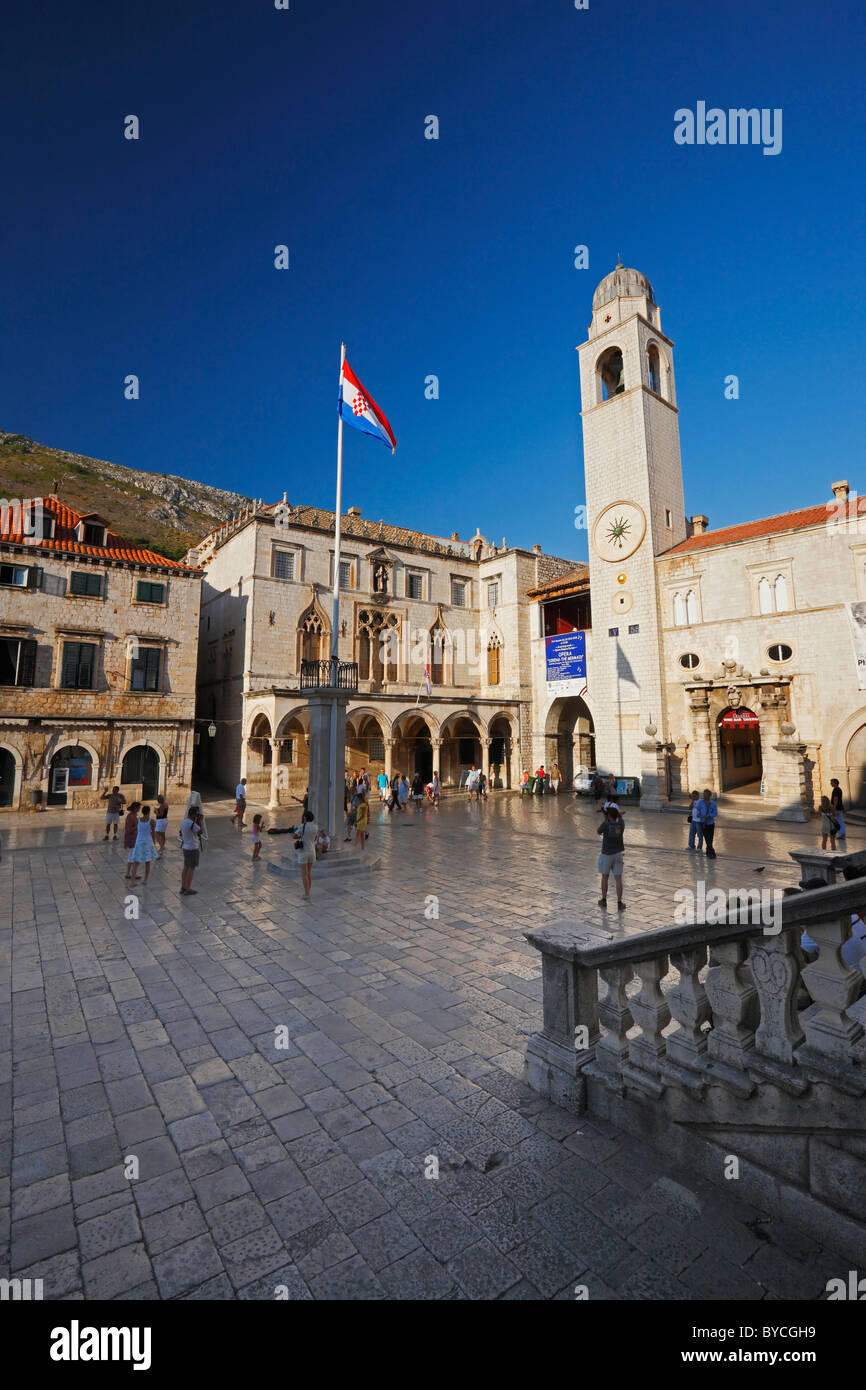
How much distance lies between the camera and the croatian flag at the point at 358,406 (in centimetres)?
1349

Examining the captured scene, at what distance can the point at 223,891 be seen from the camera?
1048cm

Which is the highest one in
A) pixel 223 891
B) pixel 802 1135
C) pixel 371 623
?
pixel 371 623

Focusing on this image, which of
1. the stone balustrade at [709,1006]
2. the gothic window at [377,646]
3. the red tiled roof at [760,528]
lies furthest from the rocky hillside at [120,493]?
the stone balustrade at [709,1006]

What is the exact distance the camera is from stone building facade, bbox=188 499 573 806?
89.7ft

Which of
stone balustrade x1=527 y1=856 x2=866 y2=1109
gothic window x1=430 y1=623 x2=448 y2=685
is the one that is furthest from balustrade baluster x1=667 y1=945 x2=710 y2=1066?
gothic window x1=430 y1=623 x2=448 y2=685

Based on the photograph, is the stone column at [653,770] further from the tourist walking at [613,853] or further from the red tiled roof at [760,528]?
the tourist walking at [613,853]

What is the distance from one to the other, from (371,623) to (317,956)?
82.6 ft

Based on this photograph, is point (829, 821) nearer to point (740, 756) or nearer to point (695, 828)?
point (695, 828)

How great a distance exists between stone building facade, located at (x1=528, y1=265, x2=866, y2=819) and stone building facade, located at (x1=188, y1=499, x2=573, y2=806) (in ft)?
9.76

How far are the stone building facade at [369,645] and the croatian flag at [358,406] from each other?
12800mm

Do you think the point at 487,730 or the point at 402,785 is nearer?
the point at 402,785
